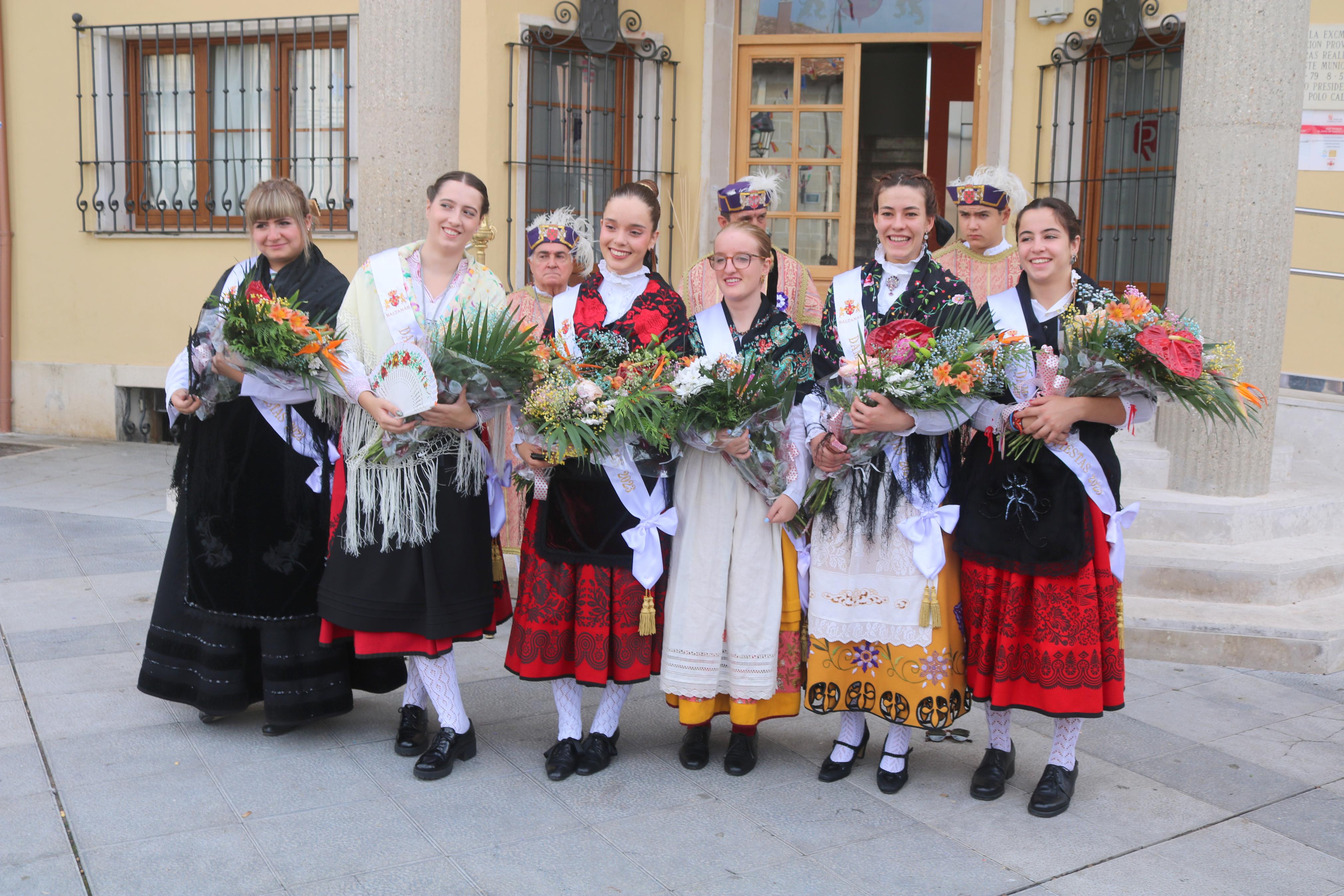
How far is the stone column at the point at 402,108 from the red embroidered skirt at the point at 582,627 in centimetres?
238

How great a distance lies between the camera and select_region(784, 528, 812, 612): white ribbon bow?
3.88 meters

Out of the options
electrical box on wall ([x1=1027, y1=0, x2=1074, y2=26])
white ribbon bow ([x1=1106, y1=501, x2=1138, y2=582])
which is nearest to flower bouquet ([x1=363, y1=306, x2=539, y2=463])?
white ribbon bow ([x1=1106, y1=501, x2=1138, y2=582])

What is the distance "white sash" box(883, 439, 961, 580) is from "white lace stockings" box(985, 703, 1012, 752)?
1.83 ft

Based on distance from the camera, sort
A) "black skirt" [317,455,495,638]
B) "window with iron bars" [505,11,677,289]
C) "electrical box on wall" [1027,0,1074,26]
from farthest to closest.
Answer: "window with iron bars" [505,11,677,289] → "electrical box on wall" [1027,0,1074,26] → "black skirt" [317,455,495,638]

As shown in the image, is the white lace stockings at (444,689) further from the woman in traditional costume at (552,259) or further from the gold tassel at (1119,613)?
the gold tassel at (1119,613)

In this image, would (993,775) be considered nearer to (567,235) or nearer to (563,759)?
(563,759)

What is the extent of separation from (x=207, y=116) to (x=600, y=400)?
7875 millimetres

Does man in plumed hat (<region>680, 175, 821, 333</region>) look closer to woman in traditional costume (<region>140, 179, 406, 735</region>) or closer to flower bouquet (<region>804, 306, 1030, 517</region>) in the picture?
flower bouquet (<region>804, 306, 1030, 517</region>)

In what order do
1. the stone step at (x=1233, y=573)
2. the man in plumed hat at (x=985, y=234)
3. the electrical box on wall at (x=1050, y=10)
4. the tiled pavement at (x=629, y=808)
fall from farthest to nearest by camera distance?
the electrical box on wall at (x=1050, y=10) → the stone step at (x=1233, y=573) → the man in plumed hat at (x=985, y=234) → the tiled pavement at (x=629, y=808)

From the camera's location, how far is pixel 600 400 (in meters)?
3.57

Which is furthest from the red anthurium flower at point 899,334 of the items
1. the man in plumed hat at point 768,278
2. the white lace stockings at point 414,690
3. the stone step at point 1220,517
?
the stone step at point 1220,517

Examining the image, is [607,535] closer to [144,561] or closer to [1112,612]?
[1112,612]

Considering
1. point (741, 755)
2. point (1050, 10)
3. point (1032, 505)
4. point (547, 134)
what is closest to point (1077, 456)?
point (1032, 505)

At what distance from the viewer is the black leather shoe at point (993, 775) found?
12.4 feet
